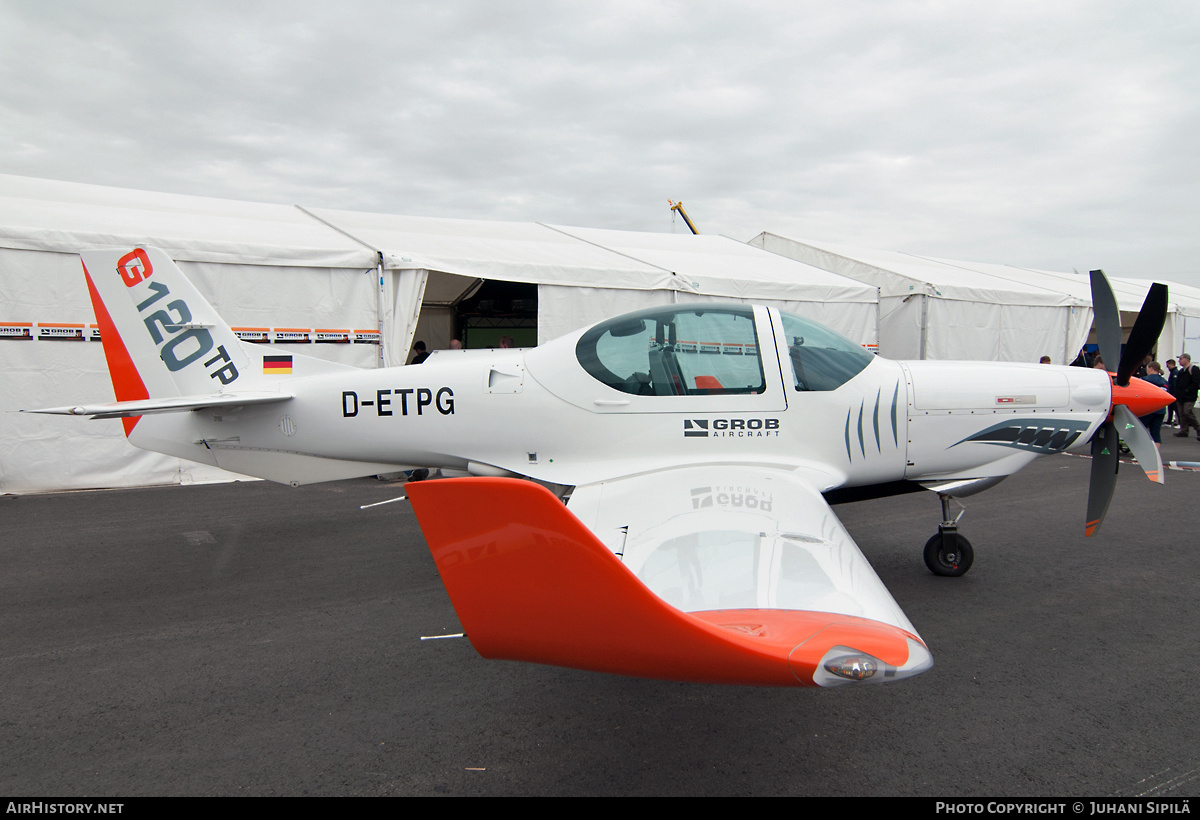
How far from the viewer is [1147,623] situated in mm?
3688

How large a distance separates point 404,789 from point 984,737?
2.28 meters

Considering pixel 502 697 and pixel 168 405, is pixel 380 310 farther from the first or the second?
pixel 502 697

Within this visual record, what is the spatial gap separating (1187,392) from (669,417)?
45.3ft

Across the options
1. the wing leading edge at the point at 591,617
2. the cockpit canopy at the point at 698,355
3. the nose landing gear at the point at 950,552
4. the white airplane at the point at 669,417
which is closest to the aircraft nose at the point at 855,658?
the wing leading edge at the point at 591,617

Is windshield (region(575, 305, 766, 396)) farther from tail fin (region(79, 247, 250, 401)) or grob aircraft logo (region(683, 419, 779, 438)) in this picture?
tail fin (region(79, 247, 250, 401))

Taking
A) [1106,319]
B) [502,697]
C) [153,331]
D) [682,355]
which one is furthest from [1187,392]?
[153,331]

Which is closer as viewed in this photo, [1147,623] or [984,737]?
[984,737]

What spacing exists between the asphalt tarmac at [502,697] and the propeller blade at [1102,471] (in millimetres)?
495

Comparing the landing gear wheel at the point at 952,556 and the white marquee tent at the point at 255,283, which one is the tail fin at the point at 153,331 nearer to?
the white marquee tent at the point at 255,283

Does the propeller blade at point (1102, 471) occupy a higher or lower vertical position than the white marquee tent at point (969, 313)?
lower

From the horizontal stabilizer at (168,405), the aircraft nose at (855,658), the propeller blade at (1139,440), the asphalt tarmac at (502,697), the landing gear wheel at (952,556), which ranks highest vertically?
the horizontal stabilizer at (168,405)

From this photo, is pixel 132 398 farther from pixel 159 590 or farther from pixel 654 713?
pixel 654 713

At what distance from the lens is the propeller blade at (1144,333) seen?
13.4 ft
